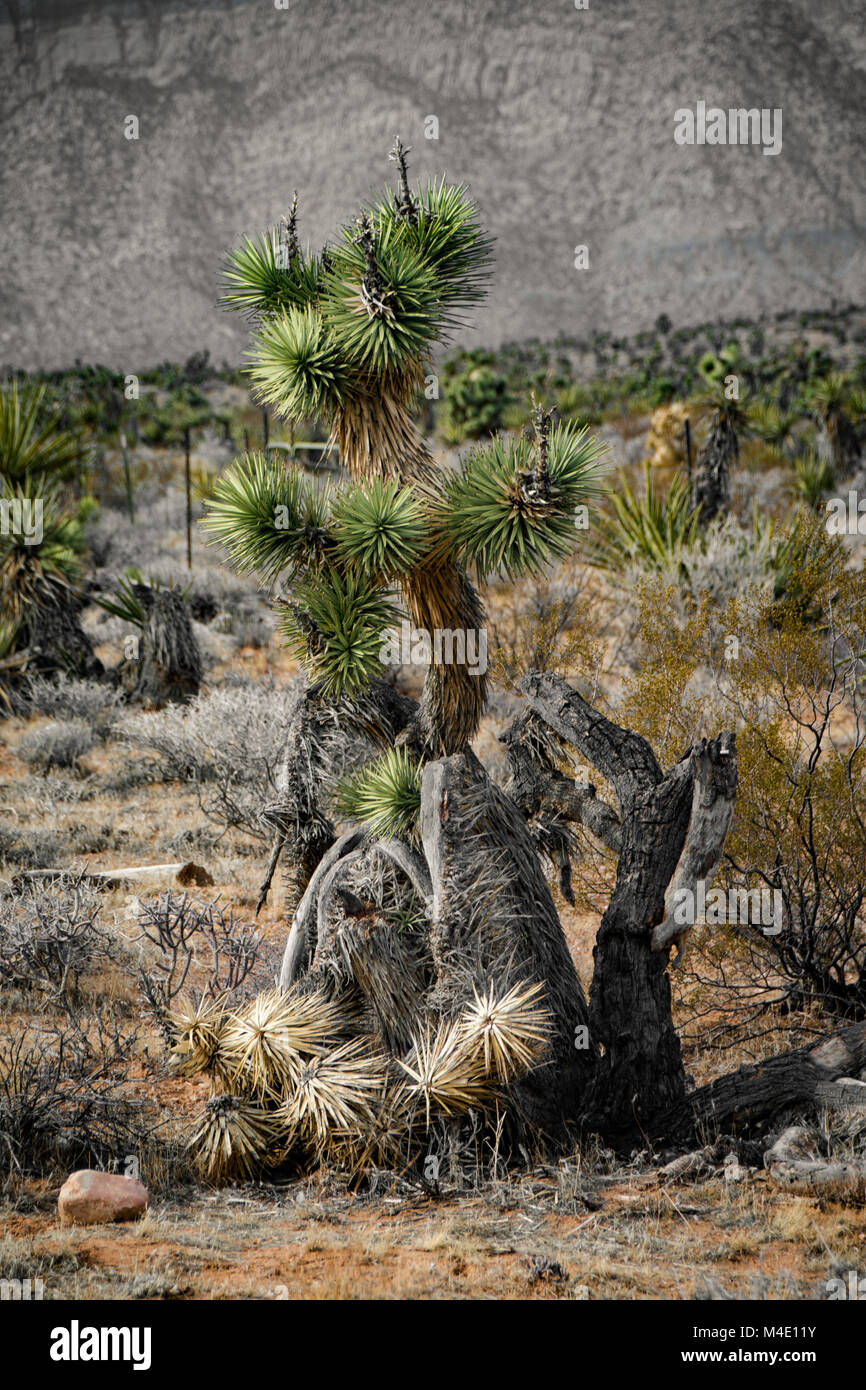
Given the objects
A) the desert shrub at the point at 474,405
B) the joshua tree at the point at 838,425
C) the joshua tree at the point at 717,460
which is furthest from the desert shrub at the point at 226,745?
the desert shrub at the point at 474,405

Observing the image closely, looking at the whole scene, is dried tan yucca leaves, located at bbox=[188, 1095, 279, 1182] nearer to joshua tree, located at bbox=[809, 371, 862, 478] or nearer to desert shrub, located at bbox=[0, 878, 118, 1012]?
desert shrub, located at bbox=[0, 878, 118, 1012]

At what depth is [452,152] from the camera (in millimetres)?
77000

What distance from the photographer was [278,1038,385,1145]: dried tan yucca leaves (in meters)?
4.34

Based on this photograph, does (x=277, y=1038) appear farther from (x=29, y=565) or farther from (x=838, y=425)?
(x=838, y=425)

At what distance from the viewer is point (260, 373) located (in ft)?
14.4

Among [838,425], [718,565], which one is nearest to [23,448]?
[718,565]

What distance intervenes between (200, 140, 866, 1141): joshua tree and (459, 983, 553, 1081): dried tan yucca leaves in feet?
0.22

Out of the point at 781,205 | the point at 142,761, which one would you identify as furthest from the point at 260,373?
the point at 781,205

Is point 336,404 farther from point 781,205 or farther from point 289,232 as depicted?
point 781,205

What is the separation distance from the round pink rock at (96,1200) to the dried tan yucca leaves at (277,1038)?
1.78ft

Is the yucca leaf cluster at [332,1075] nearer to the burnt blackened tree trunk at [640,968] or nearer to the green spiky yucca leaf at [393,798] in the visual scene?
the burnt blackened tree trunk at [640,968]

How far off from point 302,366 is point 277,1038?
2.33 metres

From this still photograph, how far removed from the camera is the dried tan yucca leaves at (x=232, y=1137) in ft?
14.8

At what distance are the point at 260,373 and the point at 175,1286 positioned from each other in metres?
2.96
